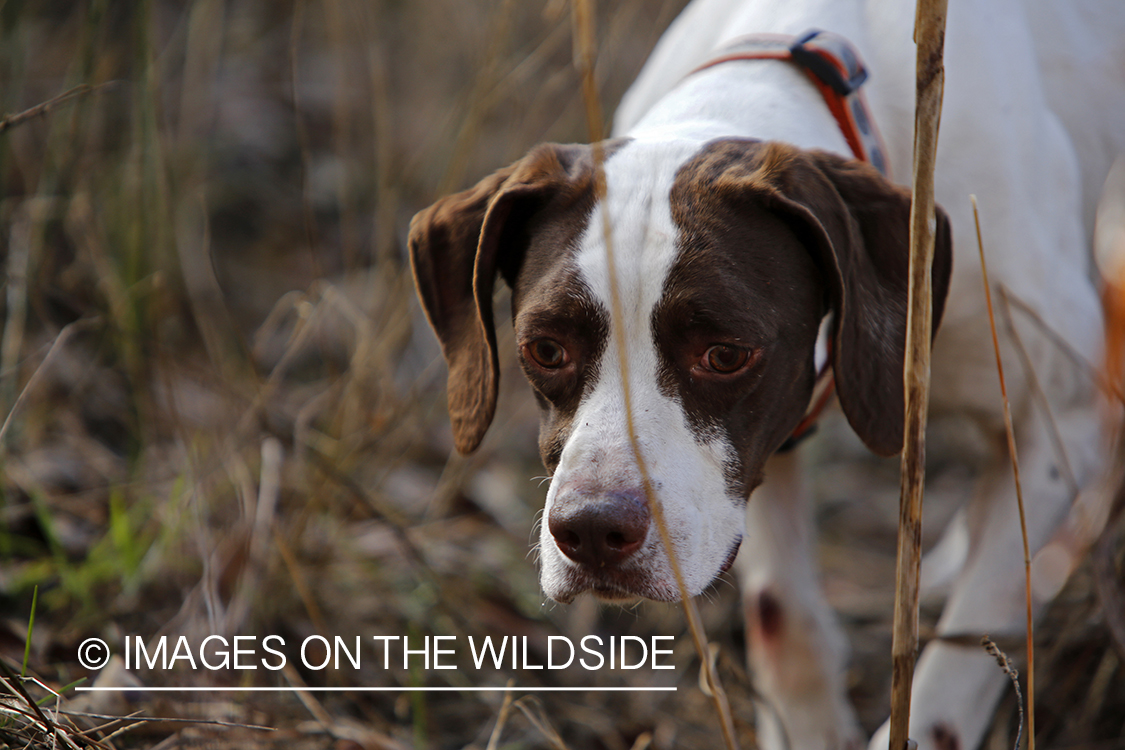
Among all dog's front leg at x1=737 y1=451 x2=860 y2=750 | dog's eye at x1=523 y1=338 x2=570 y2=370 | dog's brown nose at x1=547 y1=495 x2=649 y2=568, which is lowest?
dog's front leg at x1=737 y1=451 x2=860 y2=750

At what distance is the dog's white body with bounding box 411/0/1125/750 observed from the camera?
173cm

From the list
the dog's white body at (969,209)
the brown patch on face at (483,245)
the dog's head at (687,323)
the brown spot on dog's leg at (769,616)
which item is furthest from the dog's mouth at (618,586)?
the brown spot on dog's leg at (769,616)

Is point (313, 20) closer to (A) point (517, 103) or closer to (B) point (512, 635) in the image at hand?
(A) point (517, 103)

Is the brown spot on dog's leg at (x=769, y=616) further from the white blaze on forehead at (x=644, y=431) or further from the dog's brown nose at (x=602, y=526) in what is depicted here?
the dog's brown nose at (x=602, y=526)

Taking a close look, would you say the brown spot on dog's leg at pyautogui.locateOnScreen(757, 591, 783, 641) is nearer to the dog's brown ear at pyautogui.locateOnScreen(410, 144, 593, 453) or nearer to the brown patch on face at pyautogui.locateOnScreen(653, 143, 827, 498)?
the brown patch on face at pyautogui.locateOnScreen(653, 143, 827, 498)

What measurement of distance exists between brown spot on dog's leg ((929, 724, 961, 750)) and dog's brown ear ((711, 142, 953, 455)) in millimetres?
605

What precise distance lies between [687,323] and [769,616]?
1126 mm

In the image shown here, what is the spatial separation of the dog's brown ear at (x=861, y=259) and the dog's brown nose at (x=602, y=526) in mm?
498

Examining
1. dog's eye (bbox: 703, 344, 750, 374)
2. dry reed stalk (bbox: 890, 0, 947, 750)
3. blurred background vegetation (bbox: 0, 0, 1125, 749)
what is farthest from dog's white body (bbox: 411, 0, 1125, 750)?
dry reed stalk (bbox: 890, 0, 947, 750)

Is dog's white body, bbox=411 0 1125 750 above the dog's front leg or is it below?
above

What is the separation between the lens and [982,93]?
219 centimetres

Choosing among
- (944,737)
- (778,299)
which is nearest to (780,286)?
(778,299)

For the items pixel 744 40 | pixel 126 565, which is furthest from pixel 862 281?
pixel 126 565

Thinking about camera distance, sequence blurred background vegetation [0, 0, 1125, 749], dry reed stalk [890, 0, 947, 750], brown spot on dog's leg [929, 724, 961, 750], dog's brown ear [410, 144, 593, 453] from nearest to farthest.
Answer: dry reed stalk [890, 0, 947, 750], dog's brown ear [410, 144, 593, 453], brown spot on dog's leg [929, 724, 961, 750], blurred background vegetation [0, 0, 1125, 749]
